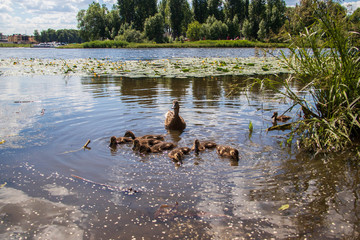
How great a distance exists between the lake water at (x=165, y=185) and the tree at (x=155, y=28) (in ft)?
209

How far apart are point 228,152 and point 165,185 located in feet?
4.85

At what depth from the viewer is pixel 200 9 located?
294 ft

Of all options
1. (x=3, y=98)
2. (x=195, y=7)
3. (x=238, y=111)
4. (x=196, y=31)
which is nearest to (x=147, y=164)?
(x=238, y=111)

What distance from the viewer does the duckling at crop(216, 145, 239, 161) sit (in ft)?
16.9

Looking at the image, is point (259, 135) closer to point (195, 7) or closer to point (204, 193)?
point (204, 193)

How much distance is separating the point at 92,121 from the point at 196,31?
75.3m

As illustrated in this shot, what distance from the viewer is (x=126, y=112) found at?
8.67m

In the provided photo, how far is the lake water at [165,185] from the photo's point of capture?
11.0 ft

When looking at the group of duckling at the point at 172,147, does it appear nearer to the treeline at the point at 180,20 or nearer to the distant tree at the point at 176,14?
the treeline at the point at 180,20

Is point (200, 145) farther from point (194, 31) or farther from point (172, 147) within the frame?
point (194, 31)

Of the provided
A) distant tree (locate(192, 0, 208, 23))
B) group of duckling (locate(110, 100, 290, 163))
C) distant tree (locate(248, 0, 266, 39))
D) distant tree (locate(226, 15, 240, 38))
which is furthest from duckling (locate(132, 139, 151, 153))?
distant tree (locate(192, 0, 208, 23))

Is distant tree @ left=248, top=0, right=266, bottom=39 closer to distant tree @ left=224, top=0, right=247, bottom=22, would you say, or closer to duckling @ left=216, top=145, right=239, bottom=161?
distant tree @ left=224, top=0, right=247, bottom=22

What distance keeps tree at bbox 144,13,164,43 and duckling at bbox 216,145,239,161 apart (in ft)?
219

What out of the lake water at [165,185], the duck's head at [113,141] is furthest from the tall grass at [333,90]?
the duck's head at [113,141]
